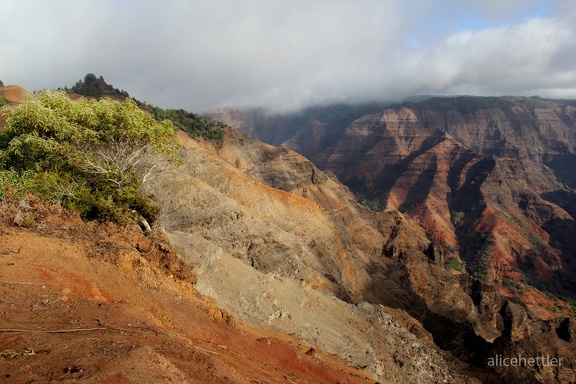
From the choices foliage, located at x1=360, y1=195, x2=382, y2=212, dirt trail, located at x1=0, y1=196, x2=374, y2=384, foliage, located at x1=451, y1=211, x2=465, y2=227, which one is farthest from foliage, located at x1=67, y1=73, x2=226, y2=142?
foliage, located at x1=451, y1=211, x2=465, y2=227

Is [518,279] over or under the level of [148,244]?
under

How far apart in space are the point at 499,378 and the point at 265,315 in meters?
18.0

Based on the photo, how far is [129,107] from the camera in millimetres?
16125

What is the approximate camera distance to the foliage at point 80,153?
14.4 m

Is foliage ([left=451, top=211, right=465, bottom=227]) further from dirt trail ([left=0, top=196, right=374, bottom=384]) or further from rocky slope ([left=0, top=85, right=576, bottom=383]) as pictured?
dirt trail ([left=0, top=196, right=374, bottom=384])

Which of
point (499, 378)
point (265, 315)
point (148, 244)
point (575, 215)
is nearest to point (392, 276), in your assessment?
point (499, 378)

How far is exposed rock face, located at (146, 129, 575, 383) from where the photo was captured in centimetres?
2023

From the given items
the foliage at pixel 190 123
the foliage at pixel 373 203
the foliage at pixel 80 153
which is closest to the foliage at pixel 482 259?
the foliage at pixel 373 203

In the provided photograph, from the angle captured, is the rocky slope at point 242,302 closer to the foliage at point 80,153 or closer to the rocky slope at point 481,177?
the foliage at point 80,153

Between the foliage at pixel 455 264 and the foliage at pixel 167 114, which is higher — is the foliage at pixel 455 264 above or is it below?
below

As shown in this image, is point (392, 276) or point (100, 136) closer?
point (100, 136)

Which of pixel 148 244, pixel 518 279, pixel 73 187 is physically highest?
pixel 73 187

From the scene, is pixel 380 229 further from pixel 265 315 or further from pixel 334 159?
pixel 334 159

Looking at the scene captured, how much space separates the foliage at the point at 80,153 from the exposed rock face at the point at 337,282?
4016mm
